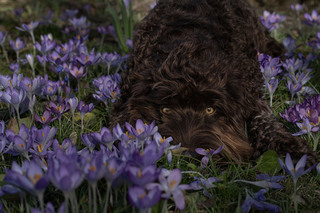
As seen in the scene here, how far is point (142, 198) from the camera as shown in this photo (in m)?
1.87

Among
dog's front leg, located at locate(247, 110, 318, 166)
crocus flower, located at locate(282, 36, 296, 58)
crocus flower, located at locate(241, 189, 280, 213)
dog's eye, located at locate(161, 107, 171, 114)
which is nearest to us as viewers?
crocus flower, located at locate(241, 189, 280, 213)

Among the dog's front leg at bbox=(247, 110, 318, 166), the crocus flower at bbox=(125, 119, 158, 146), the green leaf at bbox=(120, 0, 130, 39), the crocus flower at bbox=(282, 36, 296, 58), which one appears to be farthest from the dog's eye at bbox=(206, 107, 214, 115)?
the green leaf at bbox=(120, 0, 130, 39)

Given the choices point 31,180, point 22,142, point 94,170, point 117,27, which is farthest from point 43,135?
point 117,27

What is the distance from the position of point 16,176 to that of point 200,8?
3.37 m

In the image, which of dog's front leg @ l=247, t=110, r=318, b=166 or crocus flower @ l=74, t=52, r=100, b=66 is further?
crocus flower @ l=74, t=52, r=100, b=66

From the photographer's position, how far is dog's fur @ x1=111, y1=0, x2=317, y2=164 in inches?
137

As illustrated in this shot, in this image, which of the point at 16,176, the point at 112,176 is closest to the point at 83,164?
the point at 112,176

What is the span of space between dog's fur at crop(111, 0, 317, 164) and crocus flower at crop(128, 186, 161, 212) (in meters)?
1.37

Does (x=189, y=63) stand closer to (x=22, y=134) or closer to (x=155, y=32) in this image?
(x=155, y=32)

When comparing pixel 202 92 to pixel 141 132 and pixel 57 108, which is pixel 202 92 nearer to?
pixel 141 132

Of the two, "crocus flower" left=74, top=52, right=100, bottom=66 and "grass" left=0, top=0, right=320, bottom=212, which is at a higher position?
"crocus flower" left=74, top=52, right=100, bottom=66

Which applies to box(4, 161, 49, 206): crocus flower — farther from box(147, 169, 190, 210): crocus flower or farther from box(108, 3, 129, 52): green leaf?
box(108, 3, 129, 52): green leaf

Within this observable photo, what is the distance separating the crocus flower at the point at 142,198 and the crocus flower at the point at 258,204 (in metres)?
0.74

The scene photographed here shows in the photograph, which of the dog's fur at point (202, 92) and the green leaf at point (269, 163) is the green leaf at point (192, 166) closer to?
the dog's fur at point (202, 92)
